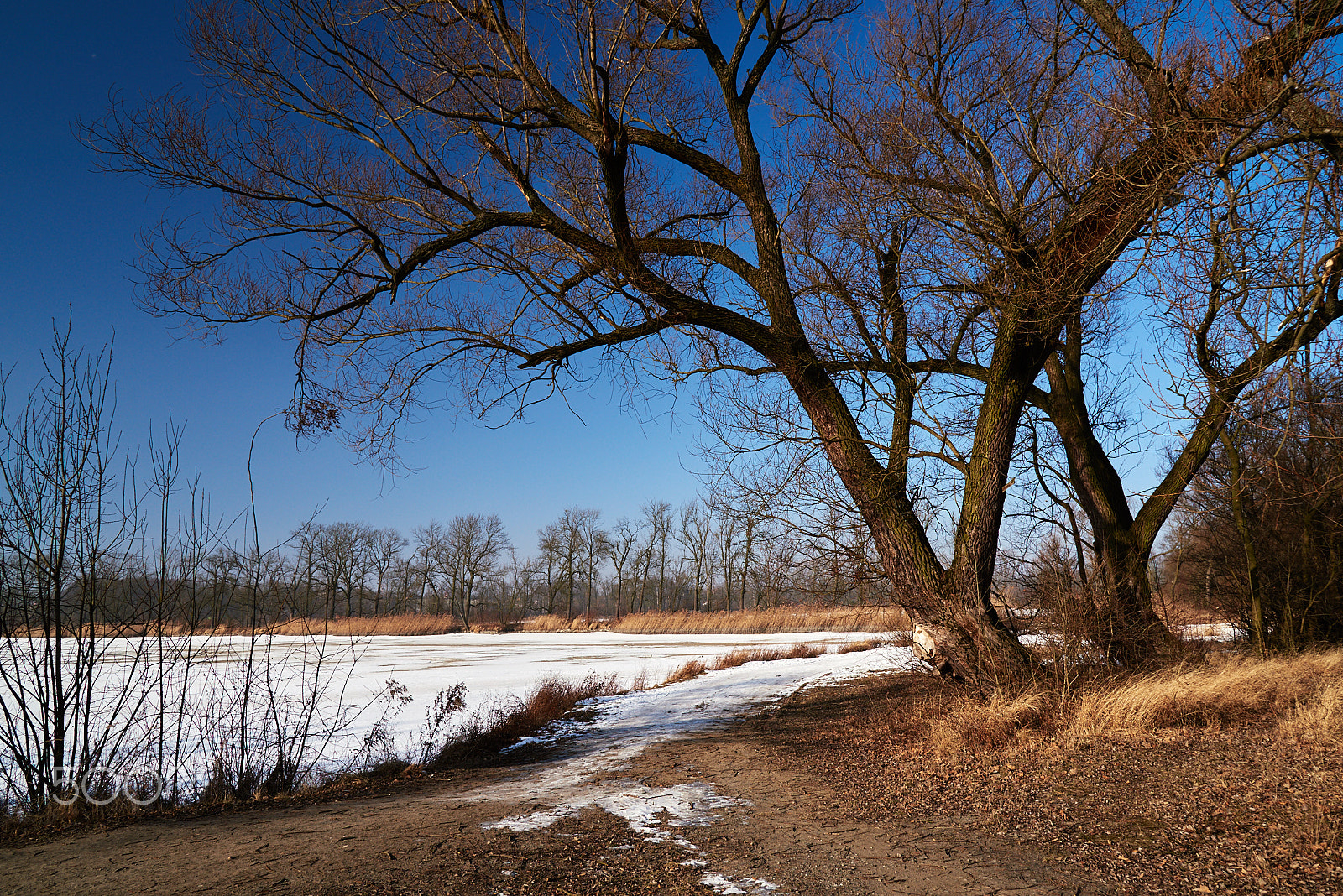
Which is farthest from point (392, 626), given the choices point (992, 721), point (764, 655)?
point (992, 721)

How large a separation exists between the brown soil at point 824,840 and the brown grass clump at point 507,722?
1.43m

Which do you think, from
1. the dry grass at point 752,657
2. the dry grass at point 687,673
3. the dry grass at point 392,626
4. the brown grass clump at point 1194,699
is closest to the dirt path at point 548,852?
the brown grass clump at point 1194,699

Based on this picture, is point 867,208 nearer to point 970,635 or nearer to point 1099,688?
point 970,635

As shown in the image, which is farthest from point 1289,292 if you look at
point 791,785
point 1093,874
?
point 791,785

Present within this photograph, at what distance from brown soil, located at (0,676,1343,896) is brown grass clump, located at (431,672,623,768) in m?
1.43

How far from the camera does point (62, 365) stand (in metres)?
5.62

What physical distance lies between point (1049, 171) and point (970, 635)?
4.25 meters

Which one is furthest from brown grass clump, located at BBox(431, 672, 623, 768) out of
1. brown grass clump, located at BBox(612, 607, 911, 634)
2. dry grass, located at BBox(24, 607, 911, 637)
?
dry grass, located at BBox(24, 607, 911, 637)

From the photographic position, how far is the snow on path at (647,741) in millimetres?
4863

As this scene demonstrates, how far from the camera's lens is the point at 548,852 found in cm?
404

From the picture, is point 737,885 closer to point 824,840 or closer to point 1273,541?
point 824,840

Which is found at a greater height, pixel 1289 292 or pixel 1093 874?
pixel 1289 292

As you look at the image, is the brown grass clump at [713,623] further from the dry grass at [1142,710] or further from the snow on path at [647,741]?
the dry grass at [1142,710]

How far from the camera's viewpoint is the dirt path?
11.7 feet
